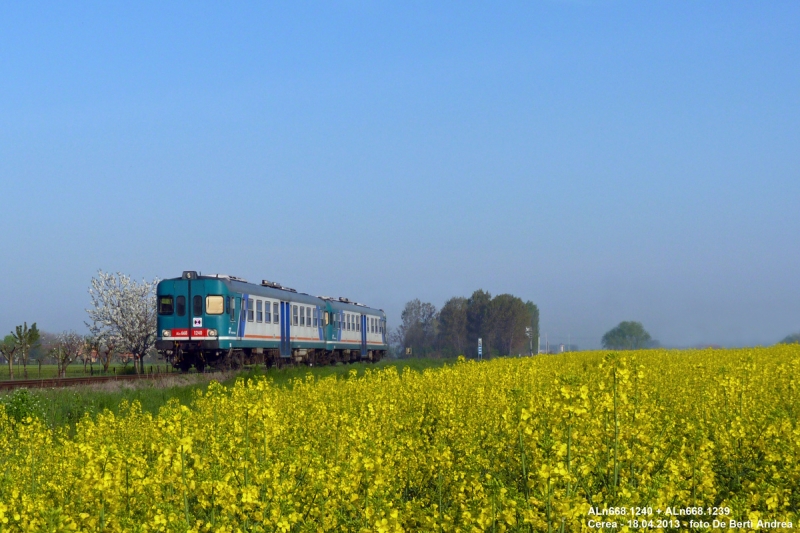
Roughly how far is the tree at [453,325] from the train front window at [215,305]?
54.8 m

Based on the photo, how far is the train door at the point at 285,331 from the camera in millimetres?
27281

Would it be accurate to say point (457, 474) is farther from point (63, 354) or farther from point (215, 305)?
point (63, 354)

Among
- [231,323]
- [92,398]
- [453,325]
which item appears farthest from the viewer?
[453,325]

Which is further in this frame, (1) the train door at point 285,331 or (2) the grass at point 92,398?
(1) the train door at point 285,331

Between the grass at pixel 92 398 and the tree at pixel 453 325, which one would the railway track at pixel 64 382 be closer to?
the grass at pixel 92 398

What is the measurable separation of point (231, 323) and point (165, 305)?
225 centimetres

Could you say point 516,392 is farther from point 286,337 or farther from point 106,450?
point 286,337

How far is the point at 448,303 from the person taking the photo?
3233 inches

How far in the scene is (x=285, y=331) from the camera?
27.6 m

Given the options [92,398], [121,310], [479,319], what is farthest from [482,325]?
[92,398]

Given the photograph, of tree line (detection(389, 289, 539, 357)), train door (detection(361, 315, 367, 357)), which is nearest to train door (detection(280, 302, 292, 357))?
train door (detection(361, 315, 367, 357))

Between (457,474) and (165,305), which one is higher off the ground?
(165,305)

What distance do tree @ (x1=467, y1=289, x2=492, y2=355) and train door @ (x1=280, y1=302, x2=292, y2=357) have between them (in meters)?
49.4

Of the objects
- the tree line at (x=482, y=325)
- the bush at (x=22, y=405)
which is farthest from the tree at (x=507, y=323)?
the bush at (x=22, y=405)
